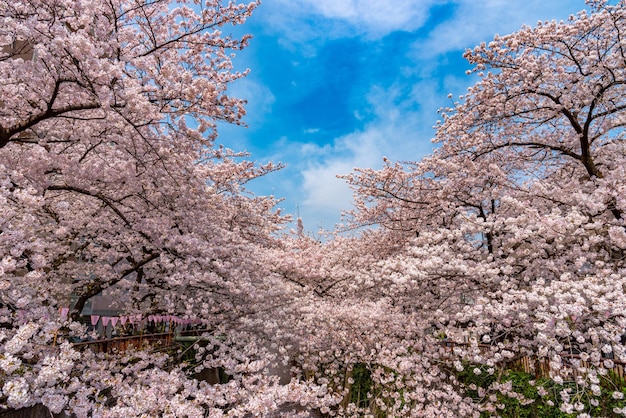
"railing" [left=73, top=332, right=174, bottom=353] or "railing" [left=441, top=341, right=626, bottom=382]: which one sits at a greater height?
"railing" [left=73, top=332, right=174, bottom=353]

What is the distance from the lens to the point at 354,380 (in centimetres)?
1266

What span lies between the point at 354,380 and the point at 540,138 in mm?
9017

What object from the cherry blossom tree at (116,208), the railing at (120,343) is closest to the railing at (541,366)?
the cherry blossom tree at (116,208)

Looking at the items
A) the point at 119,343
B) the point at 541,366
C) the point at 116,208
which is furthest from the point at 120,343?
the point at 541,366

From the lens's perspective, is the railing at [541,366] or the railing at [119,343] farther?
the railing at [119,343]

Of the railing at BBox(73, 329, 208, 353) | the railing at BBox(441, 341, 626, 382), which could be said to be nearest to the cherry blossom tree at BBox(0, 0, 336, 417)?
the railing at BBox(73, 329, 208, 353)

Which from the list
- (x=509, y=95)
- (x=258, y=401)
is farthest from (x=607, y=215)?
(x=258, y=401)

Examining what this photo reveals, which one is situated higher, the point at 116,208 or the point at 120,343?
the point at 116,208

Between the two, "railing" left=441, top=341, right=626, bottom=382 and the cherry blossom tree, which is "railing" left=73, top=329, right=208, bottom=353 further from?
"railing" left=441, top=341, right=626, bottom=382

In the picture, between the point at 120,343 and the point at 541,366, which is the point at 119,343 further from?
the point at 541,366

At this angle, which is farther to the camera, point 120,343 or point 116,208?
point 120,343

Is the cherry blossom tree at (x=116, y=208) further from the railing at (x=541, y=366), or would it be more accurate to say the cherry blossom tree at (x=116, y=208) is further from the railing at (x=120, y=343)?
the railing at (x=541, y=366)

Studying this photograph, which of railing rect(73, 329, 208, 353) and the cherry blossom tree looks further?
railing rect(73, 329, 208, 353)

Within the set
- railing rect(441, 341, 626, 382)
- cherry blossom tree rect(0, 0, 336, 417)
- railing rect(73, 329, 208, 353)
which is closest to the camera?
cherry blossom tree rect(0, 0, 336, 417)
